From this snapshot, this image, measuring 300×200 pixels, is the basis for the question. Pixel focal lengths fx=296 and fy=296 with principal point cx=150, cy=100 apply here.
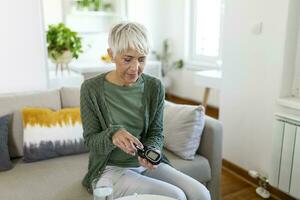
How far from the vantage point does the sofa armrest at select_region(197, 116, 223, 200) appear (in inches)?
66.1

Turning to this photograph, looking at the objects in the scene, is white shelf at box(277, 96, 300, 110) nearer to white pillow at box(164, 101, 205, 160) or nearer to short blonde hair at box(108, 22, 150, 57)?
white pillow at box(164, 101, 205, 160)

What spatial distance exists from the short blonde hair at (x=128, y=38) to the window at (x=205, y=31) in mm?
2799

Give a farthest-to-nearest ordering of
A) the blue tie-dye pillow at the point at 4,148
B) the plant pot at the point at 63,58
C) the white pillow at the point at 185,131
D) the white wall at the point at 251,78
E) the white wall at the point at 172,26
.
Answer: the white wall at the point at 172,26 → the plant pot at the point at 63,58 → the white wall at the point at 251,78 → the white pillow at the point at 185,131 → the blue tie-dye pillow at the point at 4,148

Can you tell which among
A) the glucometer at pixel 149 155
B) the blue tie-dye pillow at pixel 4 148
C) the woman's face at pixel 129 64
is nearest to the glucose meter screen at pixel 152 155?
the glucometer at pixel 149 155

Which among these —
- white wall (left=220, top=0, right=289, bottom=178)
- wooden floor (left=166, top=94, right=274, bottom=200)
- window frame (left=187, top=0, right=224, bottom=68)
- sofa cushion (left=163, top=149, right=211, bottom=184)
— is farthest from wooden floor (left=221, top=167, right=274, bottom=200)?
window frame (left=187, top=0, right=224, bottom=68)

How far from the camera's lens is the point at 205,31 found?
13.4ft

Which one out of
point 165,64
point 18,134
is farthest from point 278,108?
point 165,64

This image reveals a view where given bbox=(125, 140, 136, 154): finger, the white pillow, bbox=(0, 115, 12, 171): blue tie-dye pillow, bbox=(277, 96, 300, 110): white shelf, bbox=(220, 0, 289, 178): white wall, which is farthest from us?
bbox=(220, 0, 289, 178): white wall

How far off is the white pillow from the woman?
1.00 feet

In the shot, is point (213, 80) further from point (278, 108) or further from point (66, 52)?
point (66, 52)

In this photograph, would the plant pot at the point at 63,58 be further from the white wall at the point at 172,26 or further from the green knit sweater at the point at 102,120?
the white wall at the point at 172,26

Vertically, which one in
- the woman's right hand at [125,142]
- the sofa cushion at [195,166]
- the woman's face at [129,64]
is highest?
the woman's face at [129,64]

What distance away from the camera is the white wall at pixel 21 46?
6.02 ft

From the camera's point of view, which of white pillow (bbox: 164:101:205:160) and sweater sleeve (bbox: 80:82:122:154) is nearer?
sweater sleeve (bbox: 80:82:122:154)
